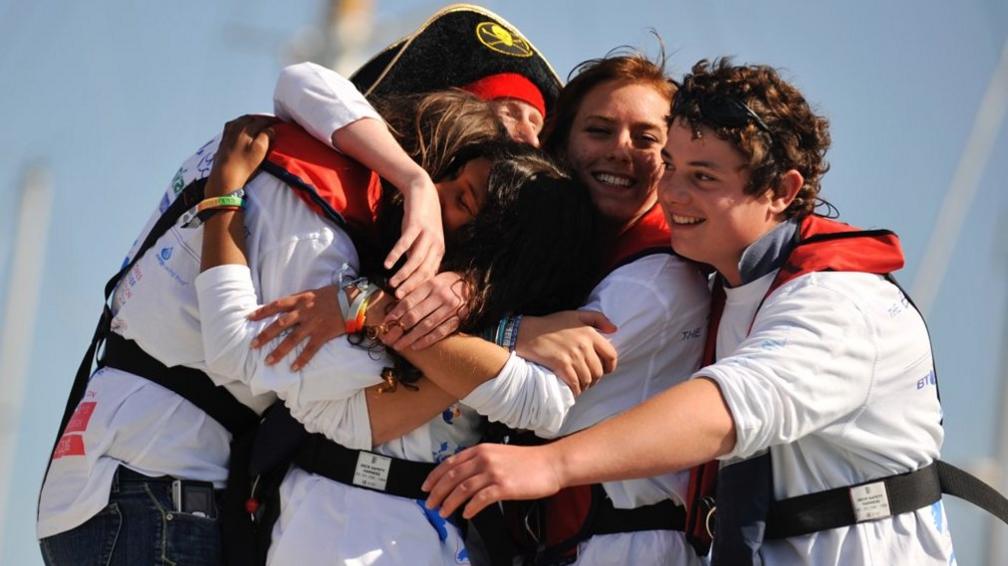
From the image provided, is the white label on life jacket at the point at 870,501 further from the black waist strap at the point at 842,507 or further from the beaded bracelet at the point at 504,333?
the beaded bracelet at the point at 504,333

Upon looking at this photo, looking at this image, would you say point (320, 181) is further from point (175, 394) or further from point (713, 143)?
point (713, 143)

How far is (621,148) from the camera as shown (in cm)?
630

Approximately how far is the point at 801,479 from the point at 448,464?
1233 mm

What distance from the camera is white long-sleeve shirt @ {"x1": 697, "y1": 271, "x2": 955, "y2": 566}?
4875 millimetres

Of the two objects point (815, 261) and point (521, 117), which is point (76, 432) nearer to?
point (521, 117)

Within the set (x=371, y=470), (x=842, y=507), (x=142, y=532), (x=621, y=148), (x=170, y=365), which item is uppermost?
(x=621, y=148)

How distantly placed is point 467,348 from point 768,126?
121cm

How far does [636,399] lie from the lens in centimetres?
559

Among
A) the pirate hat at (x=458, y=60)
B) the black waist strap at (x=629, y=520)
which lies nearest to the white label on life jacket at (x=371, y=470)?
the black waist strap at (x=629, y=520)

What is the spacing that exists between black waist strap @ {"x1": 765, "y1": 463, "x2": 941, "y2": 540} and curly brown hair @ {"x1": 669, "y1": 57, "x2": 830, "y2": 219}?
94 cm

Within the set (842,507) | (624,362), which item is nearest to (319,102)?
(624,362)

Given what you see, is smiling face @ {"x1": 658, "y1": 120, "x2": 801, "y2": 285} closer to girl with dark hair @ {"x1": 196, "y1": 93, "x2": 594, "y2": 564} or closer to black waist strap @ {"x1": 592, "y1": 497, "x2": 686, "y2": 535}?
girl with dark hair @ {"x1": 196, "y1": 93, "x2": 594, "y2": 564}

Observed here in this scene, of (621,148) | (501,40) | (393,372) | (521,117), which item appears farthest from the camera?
(501,40)

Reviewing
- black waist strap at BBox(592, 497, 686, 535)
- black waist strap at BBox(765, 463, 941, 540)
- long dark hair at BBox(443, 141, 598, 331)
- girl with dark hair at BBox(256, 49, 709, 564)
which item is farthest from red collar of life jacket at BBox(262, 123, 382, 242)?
black waist strap at BBox(765, 463, 941, 540)
